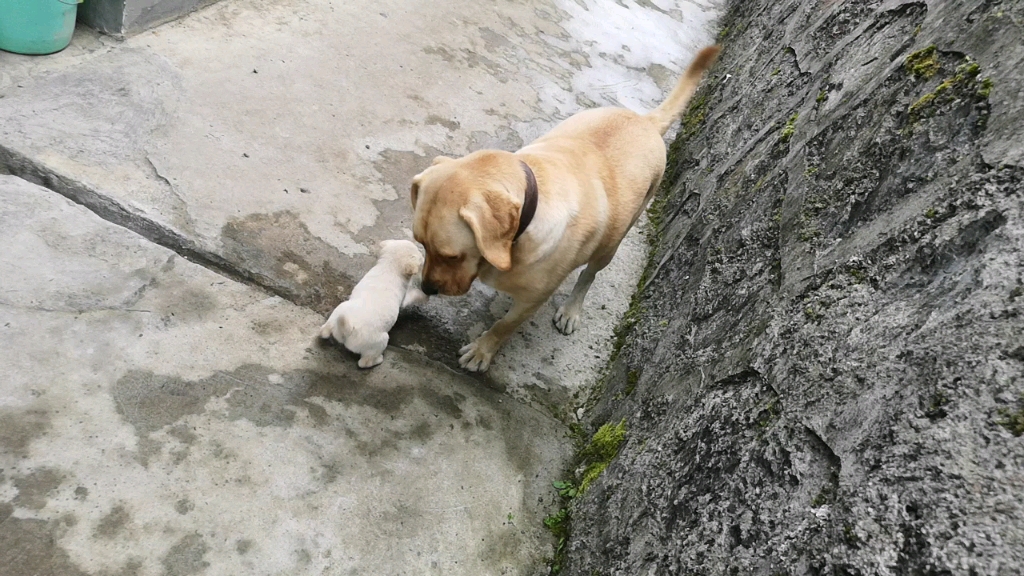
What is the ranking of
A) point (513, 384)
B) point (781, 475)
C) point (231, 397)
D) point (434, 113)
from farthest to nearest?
point (434, 113) → point (513, 384) → point (231, 397) → point (781, 475)

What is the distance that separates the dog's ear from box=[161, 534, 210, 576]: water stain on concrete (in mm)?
1480

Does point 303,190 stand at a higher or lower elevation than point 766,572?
lower

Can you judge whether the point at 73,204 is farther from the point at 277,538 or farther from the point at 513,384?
the point at 513,384

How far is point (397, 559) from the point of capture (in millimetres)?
2281

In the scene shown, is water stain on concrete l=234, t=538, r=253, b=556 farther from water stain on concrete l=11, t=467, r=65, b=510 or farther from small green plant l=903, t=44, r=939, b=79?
small green plant l=903, t=44, r=939, b=79

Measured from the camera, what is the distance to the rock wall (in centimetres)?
120

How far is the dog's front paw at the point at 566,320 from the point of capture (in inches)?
145

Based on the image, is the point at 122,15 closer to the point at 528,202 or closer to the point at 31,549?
the point at 528,202

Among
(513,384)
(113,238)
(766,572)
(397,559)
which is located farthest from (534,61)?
(766,572)

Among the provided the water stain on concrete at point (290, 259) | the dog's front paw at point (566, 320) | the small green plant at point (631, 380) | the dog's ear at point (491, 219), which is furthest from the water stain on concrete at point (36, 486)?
the dog's front paw at point (566, 320)

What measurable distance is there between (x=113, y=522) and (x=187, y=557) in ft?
0.88

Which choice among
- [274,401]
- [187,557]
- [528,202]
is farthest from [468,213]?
[187,557]

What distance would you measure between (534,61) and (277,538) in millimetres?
4847

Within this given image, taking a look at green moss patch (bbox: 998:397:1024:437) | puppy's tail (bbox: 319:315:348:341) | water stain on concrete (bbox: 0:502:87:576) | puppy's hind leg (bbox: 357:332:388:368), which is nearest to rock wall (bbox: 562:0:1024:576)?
green moss patch (bbox: 998:397:1024:437)
